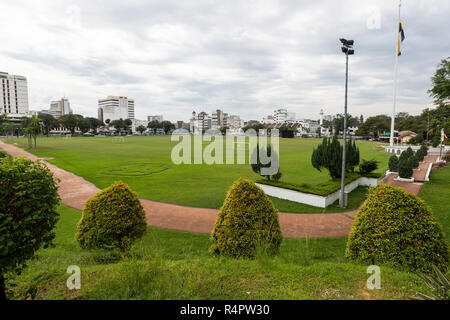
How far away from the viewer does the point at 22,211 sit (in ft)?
12.0

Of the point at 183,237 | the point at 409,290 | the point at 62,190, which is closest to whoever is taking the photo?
the point at 409,290

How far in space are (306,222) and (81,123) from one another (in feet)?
420

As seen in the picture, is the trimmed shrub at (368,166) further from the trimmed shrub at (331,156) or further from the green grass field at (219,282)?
the green grass field at (219,282)

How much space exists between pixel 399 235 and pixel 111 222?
23.6ft

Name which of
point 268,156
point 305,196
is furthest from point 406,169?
point 268,156

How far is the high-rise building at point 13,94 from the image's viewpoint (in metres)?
121

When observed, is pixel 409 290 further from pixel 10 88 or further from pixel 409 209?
pixel 10 88

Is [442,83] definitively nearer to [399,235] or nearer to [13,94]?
[399,235]

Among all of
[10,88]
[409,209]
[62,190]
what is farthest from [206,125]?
[409,209]

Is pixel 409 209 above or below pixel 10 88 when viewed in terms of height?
below

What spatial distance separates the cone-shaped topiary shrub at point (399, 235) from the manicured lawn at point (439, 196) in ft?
17.4

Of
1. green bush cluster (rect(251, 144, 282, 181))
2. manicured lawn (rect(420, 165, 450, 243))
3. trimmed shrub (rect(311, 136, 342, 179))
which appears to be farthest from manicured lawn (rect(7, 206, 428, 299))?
trimmed shrub (rect(311, 136, 342, 179))

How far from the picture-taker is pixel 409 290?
4004 mm

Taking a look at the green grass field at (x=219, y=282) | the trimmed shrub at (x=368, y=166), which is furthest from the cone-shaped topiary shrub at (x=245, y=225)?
the trimmed shrub at (x=368, y=166)
